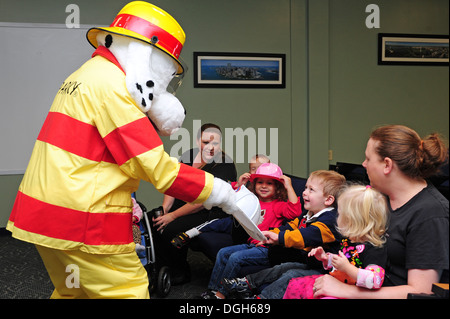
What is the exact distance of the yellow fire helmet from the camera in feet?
5.77

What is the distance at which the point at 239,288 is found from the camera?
2.37 meters

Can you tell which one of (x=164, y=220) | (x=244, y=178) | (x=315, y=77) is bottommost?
(x=164, y=220)

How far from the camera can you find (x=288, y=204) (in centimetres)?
273

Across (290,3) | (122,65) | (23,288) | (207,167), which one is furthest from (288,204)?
(290,3)

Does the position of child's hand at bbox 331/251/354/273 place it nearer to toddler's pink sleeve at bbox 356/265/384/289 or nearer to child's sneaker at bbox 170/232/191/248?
toddler's pink sleeve at bbox 356/265/384/289

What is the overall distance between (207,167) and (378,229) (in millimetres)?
2050

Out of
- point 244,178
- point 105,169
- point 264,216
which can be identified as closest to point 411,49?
point 244,178

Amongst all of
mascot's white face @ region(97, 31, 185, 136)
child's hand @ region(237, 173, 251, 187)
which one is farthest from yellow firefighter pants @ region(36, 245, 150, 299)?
child's hand @ region(237, 173, 251, 187)

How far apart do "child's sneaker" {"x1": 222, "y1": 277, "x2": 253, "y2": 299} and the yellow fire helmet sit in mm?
1179

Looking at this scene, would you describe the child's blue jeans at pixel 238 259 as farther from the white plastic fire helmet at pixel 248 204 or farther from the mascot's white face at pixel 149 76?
the mascot's white face at pixel 149 76

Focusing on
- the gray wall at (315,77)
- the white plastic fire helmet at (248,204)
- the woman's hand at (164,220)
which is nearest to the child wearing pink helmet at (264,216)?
the white plastic fire helmet at (248,204)

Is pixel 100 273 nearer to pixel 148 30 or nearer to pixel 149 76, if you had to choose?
pixel 149 76

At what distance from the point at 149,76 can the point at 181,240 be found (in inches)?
65.5

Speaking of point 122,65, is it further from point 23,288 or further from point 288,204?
point 23,288
